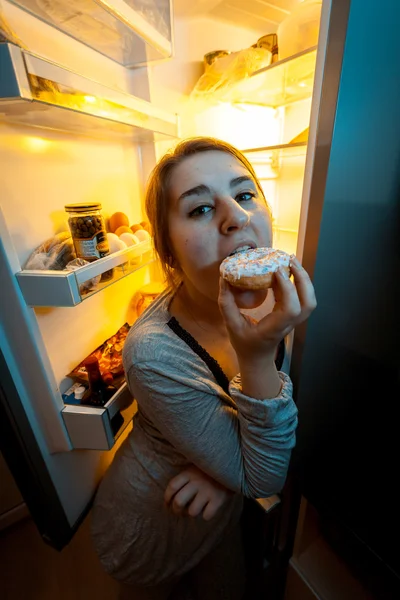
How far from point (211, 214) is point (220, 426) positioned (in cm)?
44

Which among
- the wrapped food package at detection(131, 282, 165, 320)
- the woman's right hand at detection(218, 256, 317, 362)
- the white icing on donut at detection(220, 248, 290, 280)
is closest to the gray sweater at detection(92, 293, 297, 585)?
the woman's right hand at detection(218, 256, 317, 362)

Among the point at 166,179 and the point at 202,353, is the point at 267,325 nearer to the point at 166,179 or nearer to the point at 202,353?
the point at 202,353

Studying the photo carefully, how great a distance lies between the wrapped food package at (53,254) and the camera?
65 centimetres

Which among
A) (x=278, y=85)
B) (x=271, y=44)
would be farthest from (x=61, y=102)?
(x=278, y=85)

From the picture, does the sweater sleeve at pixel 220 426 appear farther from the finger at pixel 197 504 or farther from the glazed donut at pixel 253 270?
the glazed donut at pixel 253 270

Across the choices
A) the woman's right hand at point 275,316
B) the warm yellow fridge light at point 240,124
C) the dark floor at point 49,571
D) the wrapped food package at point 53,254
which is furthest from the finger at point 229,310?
the dark floor at point 49,571

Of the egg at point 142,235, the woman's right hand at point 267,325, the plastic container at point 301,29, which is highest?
the plastic container at point 301,29

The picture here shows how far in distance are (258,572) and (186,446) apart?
25.4 inches

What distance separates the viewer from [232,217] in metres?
0.53

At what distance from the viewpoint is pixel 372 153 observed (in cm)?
50

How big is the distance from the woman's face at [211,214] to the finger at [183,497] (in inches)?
17.2

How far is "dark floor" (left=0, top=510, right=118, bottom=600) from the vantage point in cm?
94

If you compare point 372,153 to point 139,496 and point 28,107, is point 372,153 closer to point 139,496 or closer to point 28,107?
point 28,107

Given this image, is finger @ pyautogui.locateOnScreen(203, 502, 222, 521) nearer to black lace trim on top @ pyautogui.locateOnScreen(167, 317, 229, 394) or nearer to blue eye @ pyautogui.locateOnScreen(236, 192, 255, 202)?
black lace trim on top @ pyautogui.locateOnScreen(167, 317, 229, 394)
